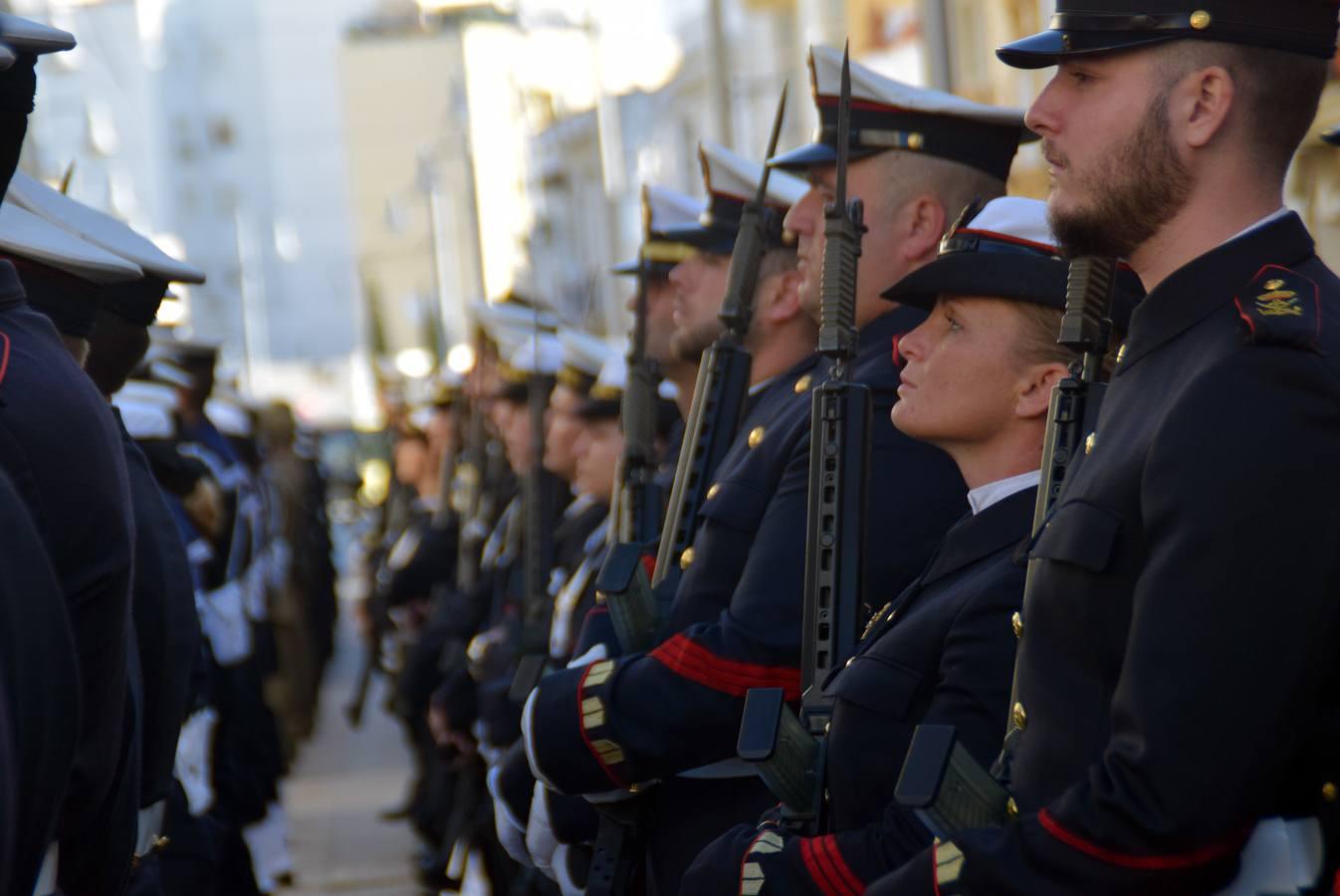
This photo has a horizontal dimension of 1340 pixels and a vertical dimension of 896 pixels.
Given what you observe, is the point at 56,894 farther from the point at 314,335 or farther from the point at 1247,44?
the point at 314,335

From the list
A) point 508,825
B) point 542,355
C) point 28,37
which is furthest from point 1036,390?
point 542,355

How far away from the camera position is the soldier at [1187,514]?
238 cm

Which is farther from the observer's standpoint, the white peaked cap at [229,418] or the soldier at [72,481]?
the white peaked cap at [229,418]

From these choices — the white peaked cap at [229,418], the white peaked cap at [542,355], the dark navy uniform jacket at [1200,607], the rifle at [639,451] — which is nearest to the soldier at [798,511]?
the rifle at [639,451]

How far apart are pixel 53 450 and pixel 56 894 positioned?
78cm

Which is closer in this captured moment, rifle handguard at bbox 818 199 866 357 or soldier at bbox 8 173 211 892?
rifle handguard at bbox 818 199 866 357

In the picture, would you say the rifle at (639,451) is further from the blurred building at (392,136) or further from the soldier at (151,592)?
the blurred building at (392,136)

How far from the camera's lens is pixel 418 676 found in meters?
9.16

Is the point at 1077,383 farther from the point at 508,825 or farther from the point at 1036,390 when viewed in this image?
the point at 508,825

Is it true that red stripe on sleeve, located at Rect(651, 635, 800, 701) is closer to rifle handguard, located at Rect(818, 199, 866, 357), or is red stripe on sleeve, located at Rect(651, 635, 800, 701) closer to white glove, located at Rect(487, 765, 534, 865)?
rifle handguard, located at Rect(818, 199, 866, 357)

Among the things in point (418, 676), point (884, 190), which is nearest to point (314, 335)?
point (418, 676)

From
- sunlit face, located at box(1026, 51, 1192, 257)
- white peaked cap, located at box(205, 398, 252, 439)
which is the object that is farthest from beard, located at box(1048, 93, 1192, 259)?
white peaked cap, located at box(205, 398, 252, 439)

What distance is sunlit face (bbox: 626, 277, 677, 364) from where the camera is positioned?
19.4 feet

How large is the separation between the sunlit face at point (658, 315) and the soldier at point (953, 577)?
2.28m
